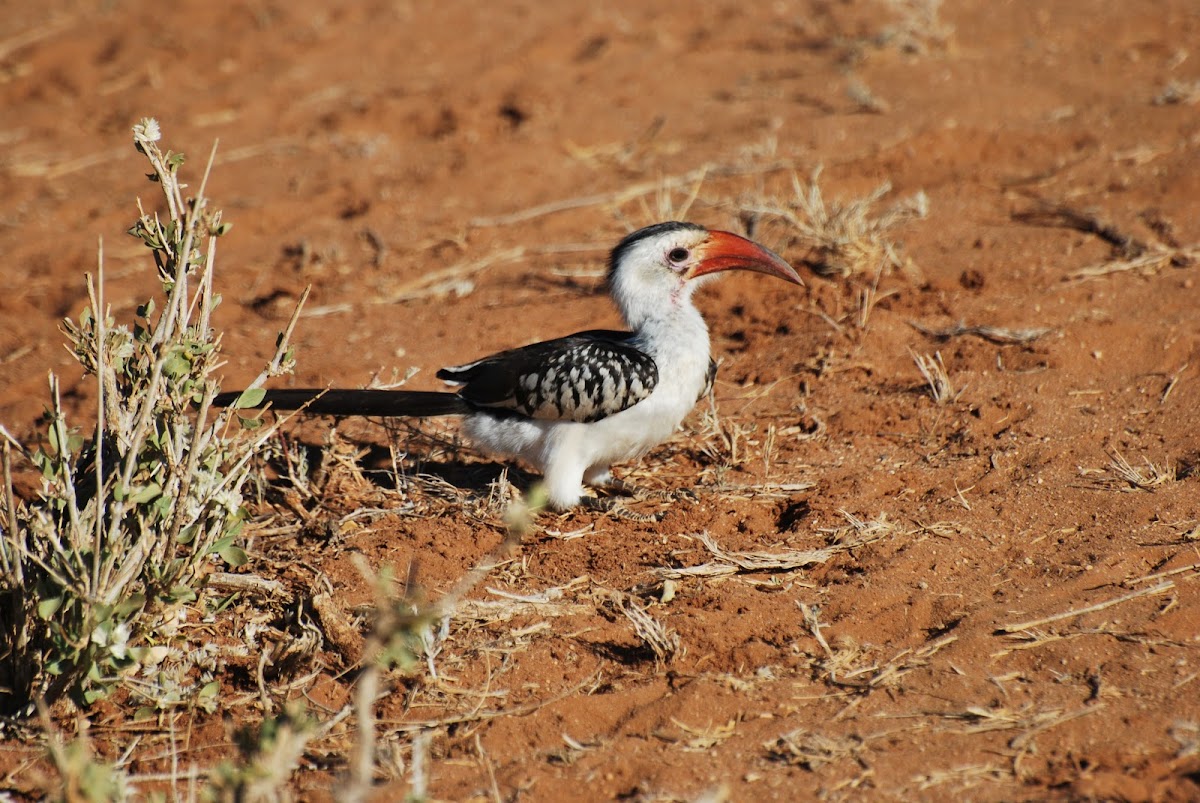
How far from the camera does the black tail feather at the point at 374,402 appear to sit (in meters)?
4.54

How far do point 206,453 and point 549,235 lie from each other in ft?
11.9

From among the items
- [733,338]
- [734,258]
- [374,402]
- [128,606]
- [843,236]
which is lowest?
[733,338]

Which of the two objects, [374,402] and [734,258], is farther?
[734,258]

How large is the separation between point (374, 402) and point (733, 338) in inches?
76.1

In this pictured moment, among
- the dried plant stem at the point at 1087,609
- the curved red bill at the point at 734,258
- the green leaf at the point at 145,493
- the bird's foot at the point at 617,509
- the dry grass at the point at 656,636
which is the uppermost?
the green leaf at the point at 145,493

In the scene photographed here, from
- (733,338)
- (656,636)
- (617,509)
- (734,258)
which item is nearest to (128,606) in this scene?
(656,636)

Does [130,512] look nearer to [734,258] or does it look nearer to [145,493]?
[145,493]

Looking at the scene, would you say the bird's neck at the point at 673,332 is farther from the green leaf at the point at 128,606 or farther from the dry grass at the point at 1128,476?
the green leaf at the point at 128,606

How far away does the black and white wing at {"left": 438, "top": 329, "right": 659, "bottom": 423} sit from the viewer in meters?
4.34

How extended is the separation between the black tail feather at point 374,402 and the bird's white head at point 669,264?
782 millimetres

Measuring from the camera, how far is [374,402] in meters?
4.55

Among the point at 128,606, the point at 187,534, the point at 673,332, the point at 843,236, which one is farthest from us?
the point at 843,236

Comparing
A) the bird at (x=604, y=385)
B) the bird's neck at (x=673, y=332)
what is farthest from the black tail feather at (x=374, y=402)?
the bird's neck at (x=673, y=332)

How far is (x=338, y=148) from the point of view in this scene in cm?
852
